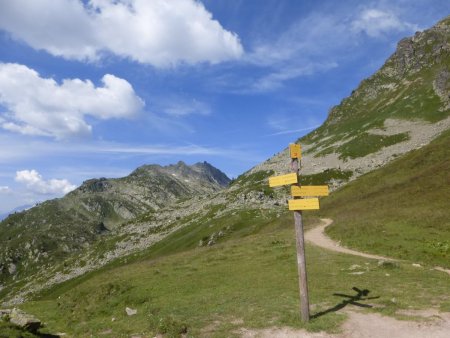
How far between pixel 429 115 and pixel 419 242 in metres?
146

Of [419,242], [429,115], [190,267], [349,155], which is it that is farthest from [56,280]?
[429,115]

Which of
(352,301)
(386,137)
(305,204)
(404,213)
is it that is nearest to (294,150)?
(305,204)

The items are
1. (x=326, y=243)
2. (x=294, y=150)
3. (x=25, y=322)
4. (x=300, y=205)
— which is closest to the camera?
(x=300, y=205)

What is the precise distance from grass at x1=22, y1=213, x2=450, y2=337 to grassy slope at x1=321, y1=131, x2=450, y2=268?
18.3 feet

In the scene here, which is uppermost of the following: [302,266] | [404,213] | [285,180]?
[285,180]

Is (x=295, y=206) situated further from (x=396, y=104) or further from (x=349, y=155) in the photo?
(x=396, y=104)

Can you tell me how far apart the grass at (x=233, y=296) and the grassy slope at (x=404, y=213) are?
18.3 ft

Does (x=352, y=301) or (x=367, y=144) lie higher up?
(x=367, y=144)

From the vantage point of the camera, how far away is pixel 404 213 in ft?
164

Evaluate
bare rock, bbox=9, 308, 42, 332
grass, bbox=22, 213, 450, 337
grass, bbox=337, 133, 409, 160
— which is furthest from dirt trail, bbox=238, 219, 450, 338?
grass, bbox=337, 133, 409, 160

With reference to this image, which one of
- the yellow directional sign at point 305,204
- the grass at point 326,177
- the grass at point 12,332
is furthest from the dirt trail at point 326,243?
the grass at point 326,177

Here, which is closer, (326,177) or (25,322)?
(25,322)

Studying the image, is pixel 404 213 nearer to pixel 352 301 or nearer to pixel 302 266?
pixel 352 301

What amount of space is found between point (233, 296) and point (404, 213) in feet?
106
